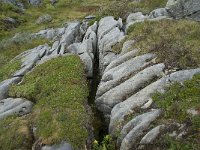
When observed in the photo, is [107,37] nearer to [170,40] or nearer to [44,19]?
[170,40]

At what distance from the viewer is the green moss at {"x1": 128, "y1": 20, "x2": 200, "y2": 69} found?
24.4 meters

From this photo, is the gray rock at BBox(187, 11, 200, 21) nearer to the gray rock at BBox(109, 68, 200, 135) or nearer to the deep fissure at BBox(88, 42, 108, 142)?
the deep fissure at BBox(88, 42, 108, 142)

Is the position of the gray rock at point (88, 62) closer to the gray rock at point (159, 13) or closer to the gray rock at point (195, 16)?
the gray rock at point (159, 13)

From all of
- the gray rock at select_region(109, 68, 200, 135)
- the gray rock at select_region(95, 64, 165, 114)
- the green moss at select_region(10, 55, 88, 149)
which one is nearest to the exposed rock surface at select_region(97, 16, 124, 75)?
the green moss at select_region(10, 55, 88, 149)

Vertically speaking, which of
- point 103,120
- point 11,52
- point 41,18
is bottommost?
point 41,18

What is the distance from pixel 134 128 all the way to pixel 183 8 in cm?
2095

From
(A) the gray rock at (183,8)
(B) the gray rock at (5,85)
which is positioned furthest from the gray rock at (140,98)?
(A) the gray rock at (183,8)

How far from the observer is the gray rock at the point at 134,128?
1948 cm

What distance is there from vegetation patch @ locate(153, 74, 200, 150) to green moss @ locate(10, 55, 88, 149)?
4945mm

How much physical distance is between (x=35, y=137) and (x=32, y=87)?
581 centimetres

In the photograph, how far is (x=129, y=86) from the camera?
23797mm

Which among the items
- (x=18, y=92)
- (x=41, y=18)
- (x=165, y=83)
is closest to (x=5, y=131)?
(x=18, y=92)

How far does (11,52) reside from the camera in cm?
4191

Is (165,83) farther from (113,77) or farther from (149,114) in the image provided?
(113,77)
